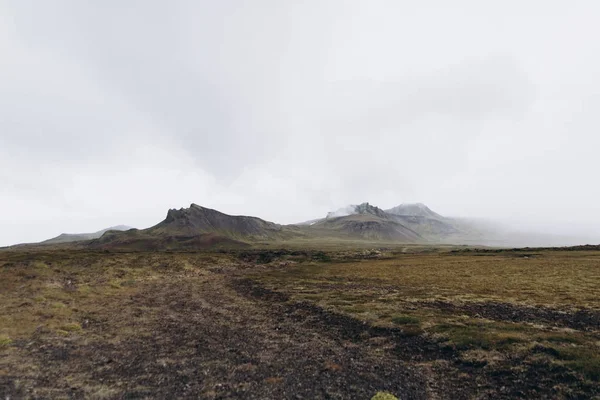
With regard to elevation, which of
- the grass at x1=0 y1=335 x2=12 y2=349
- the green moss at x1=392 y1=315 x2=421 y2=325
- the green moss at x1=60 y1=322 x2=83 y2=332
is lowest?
the green moss at x1=60 y1=322 x2=83 y2=332

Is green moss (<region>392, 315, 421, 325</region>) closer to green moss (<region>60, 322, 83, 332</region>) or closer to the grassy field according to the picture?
the grassy field

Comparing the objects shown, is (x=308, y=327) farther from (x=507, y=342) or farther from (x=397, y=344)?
Result: (x=507, y=342)

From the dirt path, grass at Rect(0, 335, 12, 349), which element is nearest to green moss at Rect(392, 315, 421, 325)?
the dirt path

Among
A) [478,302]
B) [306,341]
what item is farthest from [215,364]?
[478,302]

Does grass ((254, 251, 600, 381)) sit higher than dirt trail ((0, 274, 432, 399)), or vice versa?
grass ((254, 251, 600, 381))

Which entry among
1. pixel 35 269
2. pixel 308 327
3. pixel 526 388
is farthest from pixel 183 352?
pixel 35 269

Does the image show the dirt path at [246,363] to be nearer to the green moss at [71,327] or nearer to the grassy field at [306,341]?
the grassy field at [306,341]

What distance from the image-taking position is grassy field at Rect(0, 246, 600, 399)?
15.6 meters

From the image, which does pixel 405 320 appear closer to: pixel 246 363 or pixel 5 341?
pixel 246 363

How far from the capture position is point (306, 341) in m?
23.2

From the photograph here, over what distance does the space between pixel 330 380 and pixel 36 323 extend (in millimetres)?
28203

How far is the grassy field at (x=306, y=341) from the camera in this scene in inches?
614

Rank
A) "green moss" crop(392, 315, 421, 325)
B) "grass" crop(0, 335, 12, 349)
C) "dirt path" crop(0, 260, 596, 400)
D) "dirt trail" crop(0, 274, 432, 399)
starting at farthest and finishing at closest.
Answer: "green moss" crop(392, 315, 421, 325) → "grass" crop(0, 335, 12, 349) → "dirt trail" crop(0, 274, 432, 399) → "dirt path" crop(0, 260, 596, 400)

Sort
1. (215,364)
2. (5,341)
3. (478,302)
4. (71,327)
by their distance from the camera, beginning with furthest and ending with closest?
1. (478,302)
2. (71,327)
3. (5,341)
4. (215,364)
